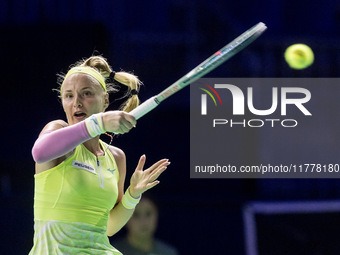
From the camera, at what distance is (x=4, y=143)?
18.6ft

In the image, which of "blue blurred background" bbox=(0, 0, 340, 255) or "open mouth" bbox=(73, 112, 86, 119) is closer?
"open mouth" bbox=(73, 112, 86, 119)

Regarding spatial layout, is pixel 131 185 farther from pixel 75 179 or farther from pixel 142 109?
pixel 142 109

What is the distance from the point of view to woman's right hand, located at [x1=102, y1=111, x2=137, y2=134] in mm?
2408

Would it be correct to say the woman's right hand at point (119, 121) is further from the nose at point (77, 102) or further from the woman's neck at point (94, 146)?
the woman's neck at point (94, 146)

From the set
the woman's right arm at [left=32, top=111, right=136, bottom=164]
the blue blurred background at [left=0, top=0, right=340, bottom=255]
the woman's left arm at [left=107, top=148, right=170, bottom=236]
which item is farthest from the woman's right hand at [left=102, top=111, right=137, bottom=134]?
the blue blurred background at [left=0, top=0, right=340, bottom=255]

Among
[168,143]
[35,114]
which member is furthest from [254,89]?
[35,114]

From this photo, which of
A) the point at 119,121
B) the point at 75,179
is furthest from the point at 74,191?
the point at 119,121

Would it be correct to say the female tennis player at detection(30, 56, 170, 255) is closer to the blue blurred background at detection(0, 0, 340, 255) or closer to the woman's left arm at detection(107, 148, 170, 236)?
the woman's left arm at detection(107, 148, 170, 236)

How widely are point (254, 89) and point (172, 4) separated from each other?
155cm

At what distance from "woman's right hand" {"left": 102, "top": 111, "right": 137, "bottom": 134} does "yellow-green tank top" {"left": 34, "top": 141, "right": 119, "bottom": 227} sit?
13.2 inches

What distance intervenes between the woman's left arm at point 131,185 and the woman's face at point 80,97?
1.11ft

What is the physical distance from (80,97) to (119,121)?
1.38 feet

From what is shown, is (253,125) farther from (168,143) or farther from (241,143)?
(168,143)

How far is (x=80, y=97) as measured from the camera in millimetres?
2770
